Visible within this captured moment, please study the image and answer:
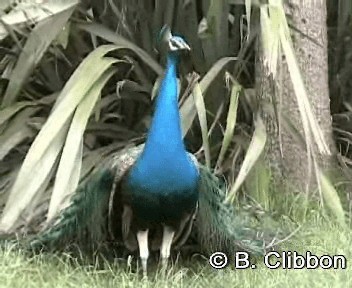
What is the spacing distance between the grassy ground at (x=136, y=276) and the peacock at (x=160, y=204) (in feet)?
0.21

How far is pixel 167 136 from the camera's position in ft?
9.53

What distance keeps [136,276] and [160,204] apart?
27cm

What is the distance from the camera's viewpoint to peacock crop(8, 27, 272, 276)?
2908 millimetres

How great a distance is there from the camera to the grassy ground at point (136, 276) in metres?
2.93

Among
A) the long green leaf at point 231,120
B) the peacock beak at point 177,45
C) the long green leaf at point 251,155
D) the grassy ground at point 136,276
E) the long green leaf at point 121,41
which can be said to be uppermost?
the peacock beak at point 177,45

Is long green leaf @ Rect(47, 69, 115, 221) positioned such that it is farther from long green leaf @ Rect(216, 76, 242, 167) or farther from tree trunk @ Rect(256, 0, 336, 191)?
tree trunk @ Rect(256, 0, 336, 191)

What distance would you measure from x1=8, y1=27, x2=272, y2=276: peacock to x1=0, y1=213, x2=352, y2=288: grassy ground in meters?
0.07

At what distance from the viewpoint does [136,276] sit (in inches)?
119

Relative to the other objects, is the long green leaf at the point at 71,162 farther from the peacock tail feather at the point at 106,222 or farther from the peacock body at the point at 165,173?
the peacock body at the point at 165,173

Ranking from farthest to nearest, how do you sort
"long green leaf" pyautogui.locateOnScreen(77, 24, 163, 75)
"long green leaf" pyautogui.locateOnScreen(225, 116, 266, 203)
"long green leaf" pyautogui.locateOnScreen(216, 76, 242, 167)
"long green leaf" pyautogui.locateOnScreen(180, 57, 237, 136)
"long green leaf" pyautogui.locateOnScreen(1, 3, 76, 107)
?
1. "long green leaf" pyautogui.locateOnScreen(77, 24, 163, 75)
2. "long green leaf" pyautogui.locateOnScreen(1, 3, 76, 107)
3. "long green leaf" pyautogui.locateOnScreen(180, 57, 237, 136)
4. "long green leaf" pyautogui.locateOnScreen(216, 76, 242, 167)
5. "long green leaf" pyautogui.locateOnScreen(225, 116, 266, 203)

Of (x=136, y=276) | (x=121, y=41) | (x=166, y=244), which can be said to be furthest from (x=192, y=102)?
(x=136, y=276)

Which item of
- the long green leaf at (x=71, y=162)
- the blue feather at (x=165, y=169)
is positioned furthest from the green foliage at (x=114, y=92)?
the blue feather at (x=165, y=169)

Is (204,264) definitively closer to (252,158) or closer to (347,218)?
(252,158)

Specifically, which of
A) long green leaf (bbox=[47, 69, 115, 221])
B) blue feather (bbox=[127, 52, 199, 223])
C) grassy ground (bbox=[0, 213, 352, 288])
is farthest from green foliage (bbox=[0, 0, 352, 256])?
blue feather (bbox=[127, 52, 199, 223])
